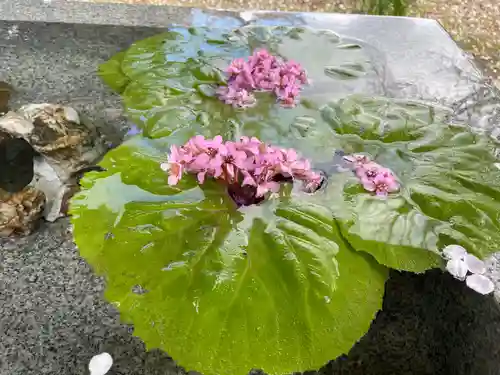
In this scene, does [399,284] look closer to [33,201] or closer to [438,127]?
[438,127]

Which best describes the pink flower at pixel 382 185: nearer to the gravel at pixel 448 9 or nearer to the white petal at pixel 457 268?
the white petal at pixel 457 268

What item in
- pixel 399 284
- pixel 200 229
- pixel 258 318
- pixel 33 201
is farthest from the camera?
pixel 33 201

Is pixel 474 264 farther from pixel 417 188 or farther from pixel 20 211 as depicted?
pixel 20 211

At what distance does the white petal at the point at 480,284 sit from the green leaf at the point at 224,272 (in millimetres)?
140

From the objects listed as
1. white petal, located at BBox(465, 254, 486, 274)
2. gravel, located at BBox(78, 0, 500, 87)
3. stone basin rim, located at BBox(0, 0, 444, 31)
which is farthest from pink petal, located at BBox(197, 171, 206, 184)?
gravel, located at BBox(78, 0, 500, 87)

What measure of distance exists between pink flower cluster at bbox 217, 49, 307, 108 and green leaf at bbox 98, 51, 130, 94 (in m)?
0.28

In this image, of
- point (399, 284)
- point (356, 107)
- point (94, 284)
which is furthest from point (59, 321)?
point (356, 107)

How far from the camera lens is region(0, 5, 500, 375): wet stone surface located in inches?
34.8

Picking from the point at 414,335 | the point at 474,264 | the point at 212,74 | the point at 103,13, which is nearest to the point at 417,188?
the point at 474,264

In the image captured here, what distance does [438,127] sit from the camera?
3.62 ft

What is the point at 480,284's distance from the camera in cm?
81

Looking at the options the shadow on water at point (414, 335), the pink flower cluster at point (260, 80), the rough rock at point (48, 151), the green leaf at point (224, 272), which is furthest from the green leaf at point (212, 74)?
the shadow on water at point (414, 335)

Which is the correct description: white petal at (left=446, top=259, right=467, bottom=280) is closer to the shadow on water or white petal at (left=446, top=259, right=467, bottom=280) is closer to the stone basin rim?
the shadow on water

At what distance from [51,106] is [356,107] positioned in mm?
712
